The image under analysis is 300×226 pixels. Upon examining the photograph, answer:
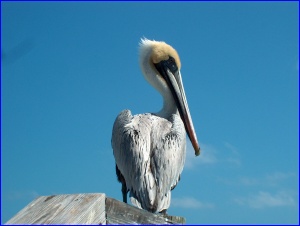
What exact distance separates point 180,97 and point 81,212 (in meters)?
6.03

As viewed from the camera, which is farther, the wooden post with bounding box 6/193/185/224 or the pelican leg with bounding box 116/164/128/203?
the pelican leg with bounding box 116/164/128/203

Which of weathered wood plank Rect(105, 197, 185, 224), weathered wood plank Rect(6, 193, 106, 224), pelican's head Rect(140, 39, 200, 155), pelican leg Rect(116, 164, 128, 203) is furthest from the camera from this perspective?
pelican's head Rect(140, 39, 200, 155)

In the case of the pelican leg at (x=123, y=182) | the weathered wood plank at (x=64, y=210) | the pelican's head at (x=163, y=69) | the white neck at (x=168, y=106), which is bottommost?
the weathered wood plank at (x=64, y=210)

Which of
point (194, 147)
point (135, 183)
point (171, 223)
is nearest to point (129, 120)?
point (135, 183)


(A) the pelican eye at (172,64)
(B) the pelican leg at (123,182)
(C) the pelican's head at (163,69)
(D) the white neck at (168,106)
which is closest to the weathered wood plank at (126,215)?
(B) the pelican leg at (123,182)

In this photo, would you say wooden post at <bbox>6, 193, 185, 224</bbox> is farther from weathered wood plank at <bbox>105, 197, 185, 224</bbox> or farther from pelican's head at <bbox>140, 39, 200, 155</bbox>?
pelican's head at <bbox>140, 39, 200, 155</bbox>

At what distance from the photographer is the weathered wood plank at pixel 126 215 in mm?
2041

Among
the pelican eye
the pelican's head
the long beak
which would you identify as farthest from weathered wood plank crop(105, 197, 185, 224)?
the pelican eye

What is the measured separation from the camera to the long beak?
25.4ft

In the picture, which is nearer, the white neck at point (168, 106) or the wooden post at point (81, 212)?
the wooden post at point (81, 212)

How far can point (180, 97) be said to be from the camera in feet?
25.7

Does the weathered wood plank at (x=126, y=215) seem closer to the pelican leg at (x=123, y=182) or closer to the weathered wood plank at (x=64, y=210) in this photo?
the weathered wood plank at (x=64, y=210)

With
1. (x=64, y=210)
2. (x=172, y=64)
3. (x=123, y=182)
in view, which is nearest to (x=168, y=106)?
(x=172, y=64)

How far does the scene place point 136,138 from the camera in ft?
19.3
